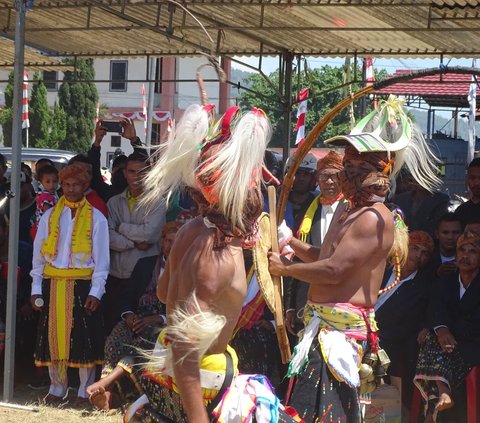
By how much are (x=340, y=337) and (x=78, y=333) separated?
3.07 meters

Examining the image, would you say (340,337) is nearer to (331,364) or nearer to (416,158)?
(331,364)

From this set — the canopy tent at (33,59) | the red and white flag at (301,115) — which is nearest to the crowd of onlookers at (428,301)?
the red and white flag at (301,115)

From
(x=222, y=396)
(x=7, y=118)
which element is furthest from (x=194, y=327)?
(x=7, y=118)

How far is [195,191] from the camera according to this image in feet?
12.2

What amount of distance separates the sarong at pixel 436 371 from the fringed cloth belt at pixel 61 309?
8.48ft

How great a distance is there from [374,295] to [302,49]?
5.91 metres

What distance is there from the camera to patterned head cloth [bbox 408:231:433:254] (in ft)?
21.3

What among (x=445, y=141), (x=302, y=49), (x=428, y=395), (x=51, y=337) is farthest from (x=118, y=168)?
(x=445, y=141)

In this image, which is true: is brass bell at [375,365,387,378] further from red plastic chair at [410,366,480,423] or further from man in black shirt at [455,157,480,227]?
man in black shirt at [455,157,480,227]

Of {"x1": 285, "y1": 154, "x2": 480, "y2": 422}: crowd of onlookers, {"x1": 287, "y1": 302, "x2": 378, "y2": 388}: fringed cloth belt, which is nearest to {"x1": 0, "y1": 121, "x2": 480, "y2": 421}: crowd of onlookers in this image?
{"x1": 285, "y1": 154, "x2": 480, "y2": 422}: crowd of onlookers

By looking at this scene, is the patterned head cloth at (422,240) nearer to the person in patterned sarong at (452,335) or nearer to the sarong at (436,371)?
the person in patterned sarong at (452,335)

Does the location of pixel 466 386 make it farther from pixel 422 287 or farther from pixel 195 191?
pixel 195 191

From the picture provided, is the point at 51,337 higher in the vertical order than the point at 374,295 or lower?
Result: lower

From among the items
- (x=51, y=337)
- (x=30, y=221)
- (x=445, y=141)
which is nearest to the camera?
(x=51, y=337)
